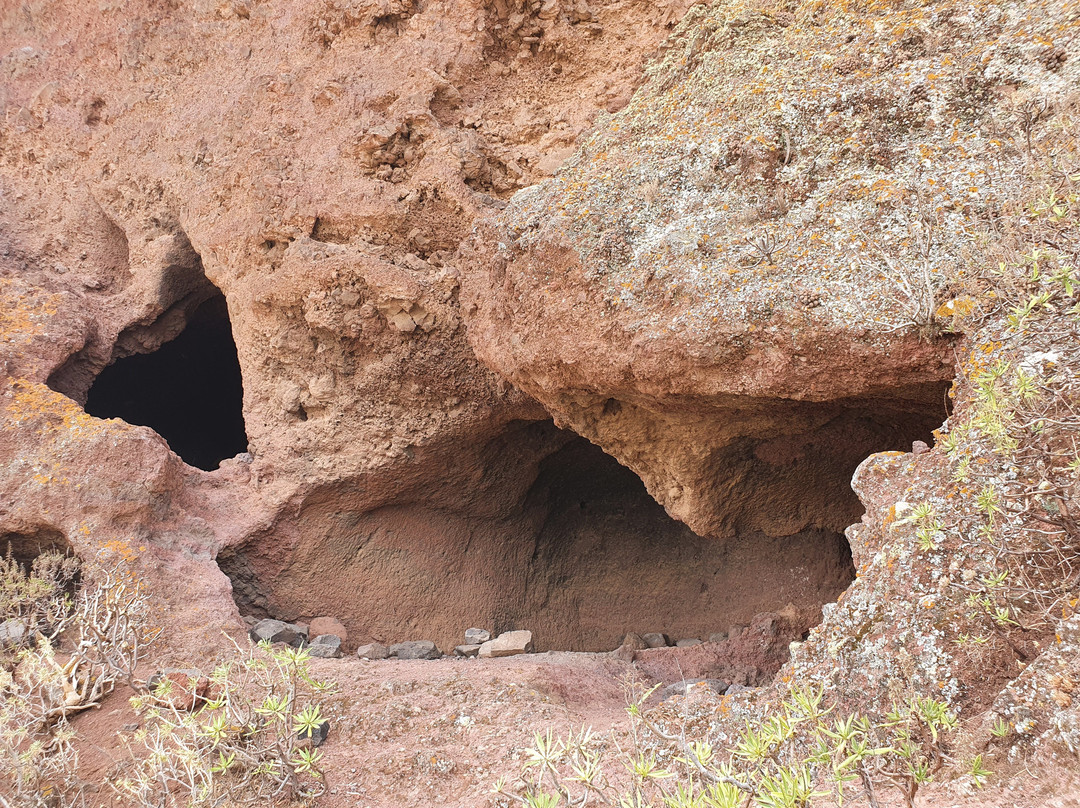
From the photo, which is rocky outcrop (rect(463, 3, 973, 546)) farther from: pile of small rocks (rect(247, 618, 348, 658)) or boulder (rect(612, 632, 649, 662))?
pile of small rocks (rect(247, 618, 348, 658))

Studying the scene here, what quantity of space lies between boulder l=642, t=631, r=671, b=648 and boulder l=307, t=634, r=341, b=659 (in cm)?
180

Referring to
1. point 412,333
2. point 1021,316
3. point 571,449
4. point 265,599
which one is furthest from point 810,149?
point 265,599

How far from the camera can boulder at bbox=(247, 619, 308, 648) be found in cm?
371

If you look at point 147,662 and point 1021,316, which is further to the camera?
point 147,662

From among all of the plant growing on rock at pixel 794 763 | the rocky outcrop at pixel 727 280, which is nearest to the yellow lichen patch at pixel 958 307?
the rocky outcrop at pixel 727 280

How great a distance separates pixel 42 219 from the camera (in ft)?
16.8

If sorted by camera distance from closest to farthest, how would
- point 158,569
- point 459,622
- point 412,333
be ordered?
point 158,569, point 412,333, point 459,622

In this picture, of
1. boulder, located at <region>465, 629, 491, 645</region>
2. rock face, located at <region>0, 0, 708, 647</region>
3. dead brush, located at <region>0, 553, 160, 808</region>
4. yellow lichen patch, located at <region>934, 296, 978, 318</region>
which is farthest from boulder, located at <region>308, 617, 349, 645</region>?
yellow lichen patch, located at <region>934, 296, 978, 318</region>

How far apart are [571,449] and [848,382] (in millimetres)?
2559

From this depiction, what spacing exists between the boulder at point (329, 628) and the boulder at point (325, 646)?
85 millimetres

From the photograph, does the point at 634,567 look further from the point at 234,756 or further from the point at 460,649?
the point at 234,756

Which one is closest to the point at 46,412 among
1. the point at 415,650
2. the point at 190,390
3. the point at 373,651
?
the point at 373,651

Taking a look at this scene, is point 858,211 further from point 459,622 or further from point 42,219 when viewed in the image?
point 42,219

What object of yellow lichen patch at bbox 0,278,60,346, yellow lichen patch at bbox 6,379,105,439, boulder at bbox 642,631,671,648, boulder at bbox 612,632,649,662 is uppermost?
yellow lichen patch at bbox 0,278,60,346
